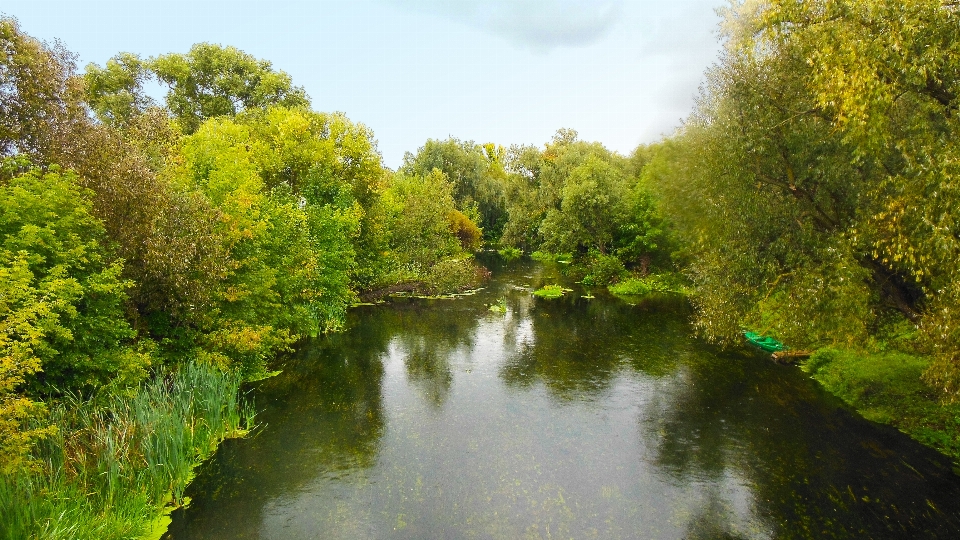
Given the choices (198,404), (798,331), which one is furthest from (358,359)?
(798,331)

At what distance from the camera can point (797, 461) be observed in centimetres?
1355

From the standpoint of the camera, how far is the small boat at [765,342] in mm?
23519

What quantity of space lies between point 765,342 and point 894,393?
7.57 meters

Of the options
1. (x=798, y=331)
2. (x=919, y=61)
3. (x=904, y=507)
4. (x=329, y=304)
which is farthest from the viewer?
(x=329, y=304)

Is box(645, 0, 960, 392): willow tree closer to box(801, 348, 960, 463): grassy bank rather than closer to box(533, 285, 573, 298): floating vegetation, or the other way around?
box(801, 348, 960, 463): grassy bank

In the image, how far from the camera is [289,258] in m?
20.9

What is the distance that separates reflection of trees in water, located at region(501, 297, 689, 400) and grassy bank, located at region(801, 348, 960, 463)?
599cm

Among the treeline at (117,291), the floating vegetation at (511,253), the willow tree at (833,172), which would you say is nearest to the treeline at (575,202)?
the floating vegetation at (511,253)

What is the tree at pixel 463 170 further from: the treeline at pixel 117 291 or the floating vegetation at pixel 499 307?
the treeline at pixel 117 291

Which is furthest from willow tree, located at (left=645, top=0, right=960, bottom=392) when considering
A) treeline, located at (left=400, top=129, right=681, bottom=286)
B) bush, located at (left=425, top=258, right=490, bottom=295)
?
bush, located at (left=425, top=258, right=490, bottom=295)

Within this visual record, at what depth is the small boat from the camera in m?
23.5

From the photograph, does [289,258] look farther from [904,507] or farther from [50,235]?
[904,507]

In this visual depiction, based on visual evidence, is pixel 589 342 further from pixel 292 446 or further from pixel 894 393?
pixel 292 446

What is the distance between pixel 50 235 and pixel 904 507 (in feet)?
67.5
